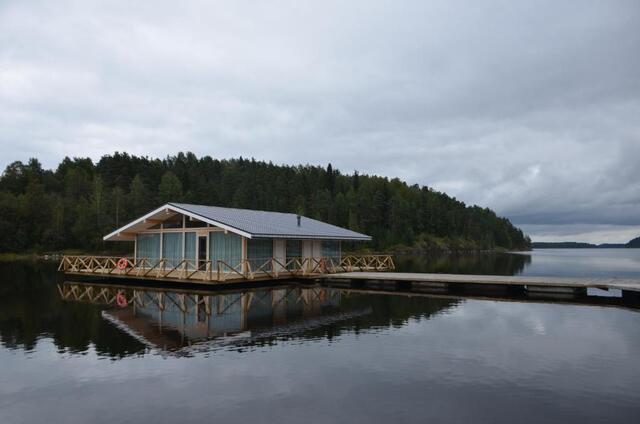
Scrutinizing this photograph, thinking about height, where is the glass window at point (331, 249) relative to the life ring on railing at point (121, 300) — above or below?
above

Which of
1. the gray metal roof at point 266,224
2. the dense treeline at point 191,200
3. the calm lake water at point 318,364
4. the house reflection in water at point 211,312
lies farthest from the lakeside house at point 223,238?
the dense treeline at point 191,200

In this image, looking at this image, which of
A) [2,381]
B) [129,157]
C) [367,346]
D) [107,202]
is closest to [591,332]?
[367,346]

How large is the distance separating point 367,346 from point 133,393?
5683 mm

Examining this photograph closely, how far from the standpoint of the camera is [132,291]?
23.9 metres

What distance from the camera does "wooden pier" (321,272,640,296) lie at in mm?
21047

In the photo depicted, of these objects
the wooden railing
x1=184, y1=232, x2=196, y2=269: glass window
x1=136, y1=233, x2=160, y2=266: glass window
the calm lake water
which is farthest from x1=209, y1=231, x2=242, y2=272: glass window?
the calm lake water

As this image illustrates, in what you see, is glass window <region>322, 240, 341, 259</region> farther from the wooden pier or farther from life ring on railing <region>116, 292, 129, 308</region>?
life ring on railing <region>116, 292, 129, 308</region>

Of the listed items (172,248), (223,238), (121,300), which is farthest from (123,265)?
(121,300)

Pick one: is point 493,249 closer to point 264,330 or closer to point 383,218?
point 383,218

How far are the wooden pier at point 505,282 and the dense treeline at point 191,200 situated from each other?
54279 millimetres

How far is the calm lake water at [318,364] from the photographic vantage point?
797 cm

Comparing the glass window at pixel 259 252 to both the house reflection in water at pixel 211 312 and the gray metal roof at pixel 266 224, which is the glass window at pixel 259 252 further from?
the house reflection in water at pixel 211 312

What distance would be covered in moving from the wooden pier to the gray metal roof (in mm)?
3297

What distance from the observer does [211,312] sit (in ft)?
56.7
